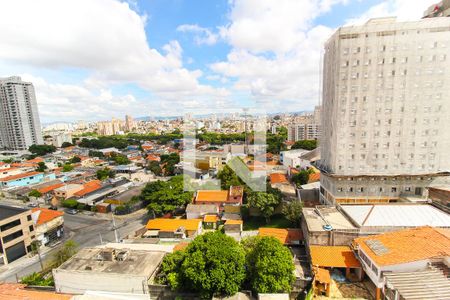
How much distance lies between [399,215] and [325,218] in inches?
227

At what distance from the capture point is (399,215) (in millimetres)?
18031

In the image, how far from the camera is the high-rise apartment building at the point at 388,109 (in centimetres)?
2039

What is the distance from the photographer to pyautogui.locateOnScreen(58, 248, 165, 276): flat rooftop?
14219 mm

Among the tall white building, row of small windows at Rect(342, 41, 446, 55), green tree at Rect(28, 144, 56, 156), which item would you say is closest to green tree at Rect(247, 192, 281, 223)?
row of small windows at Rect(342, 41, 446, 55)

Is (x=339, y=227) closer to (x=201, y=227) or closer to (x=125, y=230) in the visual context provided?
(x=201, y=227)

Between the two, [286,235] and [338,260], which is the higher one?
[338,260]

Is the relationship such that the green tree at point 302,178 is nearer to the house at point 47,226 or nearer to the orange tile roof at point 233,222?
the orange tile roof at point 233,222

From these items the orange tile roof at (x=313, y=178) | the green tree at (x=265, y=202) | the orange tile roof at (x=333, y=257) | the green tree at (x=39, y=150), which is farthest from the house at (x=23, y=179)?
the orange tile roof at (x=333, y=257)

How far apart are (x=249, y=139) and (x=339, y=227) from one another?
53626mm

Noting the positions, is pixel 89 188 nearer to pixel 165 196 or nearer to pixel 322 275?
pixel 165 196

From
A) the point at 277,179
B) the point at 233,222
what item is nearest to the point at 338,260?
the point at 233,222

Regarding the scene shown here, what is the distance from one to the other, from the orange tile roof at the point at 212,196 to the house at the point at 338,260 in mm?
14092

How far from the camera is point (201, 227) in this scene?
24172mm

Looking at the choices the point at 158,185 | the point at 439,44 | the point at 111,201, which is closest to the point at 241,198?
the point at 158,185
